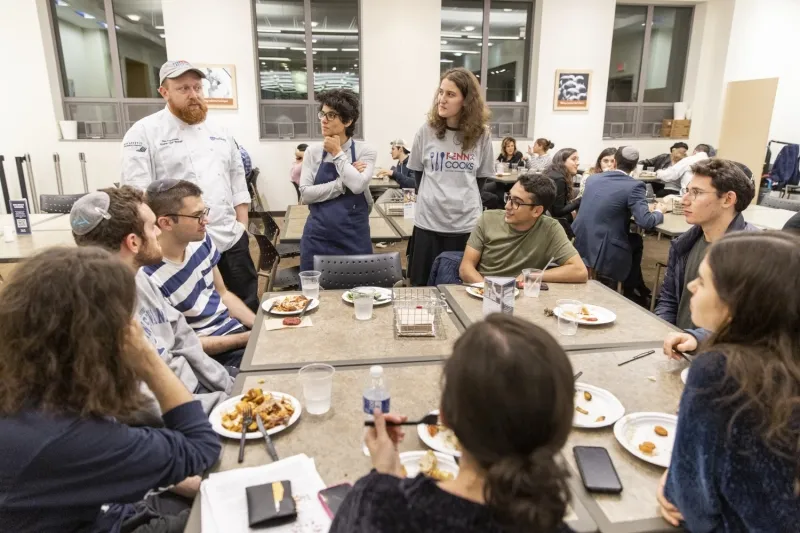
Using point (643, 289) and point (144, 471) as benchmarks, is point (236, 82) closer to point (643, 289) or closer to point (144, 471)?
point (643, 289)

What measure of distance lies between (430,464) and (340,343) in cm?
77

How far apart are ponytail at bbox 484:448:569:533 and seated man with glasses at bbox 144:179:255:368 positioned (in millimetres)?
1652

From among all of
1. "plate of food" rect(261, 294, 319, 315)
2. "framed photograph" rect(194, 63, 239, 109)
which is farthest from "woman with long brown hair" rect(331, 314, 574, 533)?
"framed photograph" rect(194, 63, 239, 109)

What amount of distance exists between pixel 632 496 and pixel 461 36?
349 inches

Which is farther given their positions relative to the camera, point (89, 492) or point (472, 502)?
point (89, 492)

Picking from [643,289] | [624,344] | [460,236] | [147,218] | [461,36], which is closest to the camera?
[147,218]

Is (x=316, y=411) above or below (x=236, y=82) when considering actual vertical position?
below

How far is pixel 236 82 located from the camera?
7.71 m

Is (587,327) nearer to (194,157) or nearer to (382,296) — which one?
(382,296)

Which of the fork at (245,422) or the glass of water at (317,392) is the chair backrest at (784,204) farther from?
the fork at (245,422)

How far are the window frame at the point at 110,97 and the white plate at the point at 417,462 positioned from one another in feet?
26.4

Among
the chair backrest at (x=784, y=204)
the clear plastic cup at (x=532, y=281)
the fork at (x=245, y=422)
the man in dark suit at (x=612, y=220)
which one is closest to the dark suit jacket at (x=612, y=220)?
the man in dark suit at (x=612, y=220)

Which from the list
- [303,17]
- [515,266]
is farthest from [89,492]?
[303,17]

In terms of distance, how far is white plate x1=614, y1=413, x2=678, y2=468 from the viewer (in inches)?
48.5
